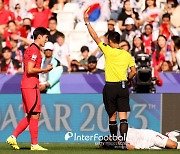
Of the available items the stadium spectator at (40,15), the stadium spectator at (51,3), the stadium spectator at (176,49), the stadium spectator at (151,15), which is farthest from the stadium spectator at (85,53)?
the stadium spectator at (51,3)

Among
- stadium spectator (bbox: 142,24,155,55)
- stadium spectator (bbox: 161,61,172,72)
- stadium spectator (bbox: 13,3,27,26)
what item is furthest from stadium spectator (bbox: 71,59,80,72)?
stadium spectator (bbox: 13,3,27,26)

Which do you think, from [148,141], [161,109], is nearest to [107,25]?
[161,109]

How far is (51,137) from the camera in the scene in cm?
1623

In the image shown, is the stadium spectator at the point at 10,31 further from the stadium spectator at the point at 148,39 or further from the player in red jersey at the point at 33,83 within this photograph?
the player in red jersey at the point at 33,83

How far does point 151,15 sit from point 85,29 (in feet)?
5.57

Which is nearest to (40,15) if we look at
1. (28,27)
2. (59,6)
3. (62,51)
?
(28,27)

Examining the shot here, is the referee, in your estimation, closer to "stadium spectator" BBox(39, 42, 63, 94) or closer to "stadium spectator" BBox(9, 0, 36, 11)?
"stadium spectator" BBox(39, 42, 63, 94)

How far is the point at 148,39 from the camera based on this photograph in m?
20.1

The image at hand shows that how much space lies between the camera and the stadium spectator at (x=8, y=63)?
19703mm

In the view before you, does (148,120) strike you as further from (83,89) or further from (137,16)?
(137,16)

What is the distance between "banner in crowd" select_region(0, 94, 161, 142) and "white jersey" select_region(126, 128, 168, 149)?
7.87 feet

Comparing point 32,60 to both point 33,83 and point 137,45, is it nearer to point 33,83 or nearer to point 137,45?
point 33,83

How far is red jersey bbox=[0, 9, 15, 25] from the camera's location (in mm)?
21422

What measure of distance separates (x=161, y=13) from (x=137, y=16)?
0.61 metres
